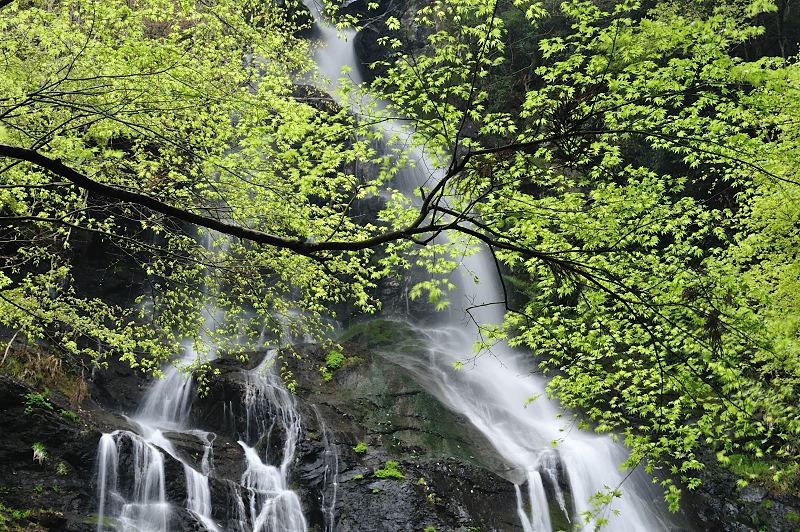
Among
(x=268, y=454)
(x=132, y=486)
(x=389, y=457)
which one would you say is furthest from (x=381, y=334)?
(x=132, y=486)

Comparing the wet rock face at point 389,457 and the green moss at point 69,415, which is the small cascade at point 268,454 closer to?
the wet rock face at point 389,457

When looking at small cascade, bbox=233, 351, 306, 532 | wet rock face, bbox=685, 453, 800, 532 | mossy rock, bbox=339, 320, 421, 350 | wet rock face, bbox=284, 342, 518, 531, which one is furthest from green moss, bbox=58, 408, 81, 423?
wet rock face, bbox=685, 453, 800, 532

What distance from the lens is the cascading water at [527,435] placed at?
12711 mm

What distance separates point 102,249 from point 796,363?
18.4 meters

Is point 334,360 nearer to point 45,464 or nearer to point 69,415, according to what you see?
point 69,415

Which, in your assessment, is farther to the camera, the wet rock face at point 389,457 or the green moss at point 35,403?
the wet rock face at point 389,457

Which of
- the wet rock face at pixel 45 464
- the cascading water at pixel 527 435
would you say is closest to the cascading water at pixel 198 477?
the wet rock face at pixel 45 464

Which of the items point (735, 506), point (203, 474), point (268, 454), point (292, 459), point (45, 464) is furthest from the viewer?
point (735, 506)

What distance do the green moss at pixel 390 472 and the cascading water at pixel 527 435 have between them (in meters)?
2.56

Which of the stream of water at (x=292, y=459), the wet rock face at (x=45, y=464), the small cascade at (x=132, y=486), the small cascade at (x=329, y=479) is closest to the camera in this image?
the wet rock face at (x=45, y=464)

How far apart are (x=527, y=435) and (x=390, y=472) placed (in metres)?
4.69

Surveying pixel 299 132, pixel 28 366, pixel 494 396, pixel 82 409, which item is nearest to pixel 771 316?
pixel 299 132

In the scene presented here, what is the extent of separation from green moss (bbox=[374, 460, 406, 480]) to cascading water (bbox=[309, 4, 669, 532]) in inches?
101

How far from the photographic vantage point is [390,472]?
12.4 metres
